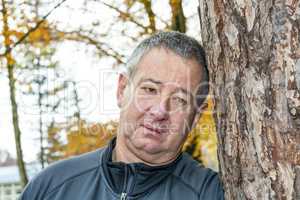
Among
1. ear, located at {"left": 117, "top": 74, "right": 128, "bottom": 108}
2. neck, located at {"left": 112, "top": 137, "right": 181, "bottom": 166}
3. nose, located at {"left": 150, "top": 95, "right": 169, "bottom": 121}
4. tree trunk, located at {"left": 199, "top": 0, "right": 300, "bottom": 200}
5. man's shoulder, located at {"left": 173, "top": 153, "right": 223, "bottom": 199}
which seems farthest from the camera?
ear, located at {"left": 117, "top": 74, "right": 128, "bottom": 108}

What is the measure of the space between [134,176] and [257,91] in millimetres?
799

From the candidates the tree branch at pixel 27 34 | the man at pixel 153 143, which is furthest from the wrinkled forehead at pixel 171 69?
the tree branch at pixel 27 34

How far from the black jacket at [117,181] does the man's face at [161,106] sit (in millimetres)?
90

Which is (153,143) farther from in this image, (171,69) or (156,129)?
(171,69)

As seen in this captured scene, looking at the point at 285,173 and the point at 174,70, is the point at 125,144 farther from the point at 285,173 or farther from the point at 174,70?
the point at 285,173

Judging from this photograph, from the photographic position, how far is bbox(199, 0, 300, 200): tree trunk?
1.46 m

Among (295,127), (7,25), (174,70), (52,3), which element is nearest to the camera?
(295,127)

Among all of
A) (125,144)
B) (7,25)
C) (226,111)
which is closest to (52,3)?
(7,25)

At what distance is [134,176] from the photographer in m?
2.14

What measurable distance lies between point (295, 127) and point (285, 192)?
0.20 m

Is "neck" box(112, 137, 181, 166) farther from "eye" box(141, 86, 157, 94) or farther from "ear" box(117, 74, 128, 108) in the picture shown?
"eye" box(141, 86, 157, 94)

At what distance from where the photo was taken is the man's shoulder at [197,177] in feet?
6.48

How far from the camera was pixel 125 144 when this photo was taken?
7.37 feet

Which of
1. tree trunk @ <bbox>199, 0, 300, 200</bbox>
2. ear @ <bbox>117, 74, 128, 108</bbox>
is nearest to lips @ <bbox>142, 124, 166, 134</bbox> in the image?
ear @ <bbox>117, 74, 128, 108</bbox>
